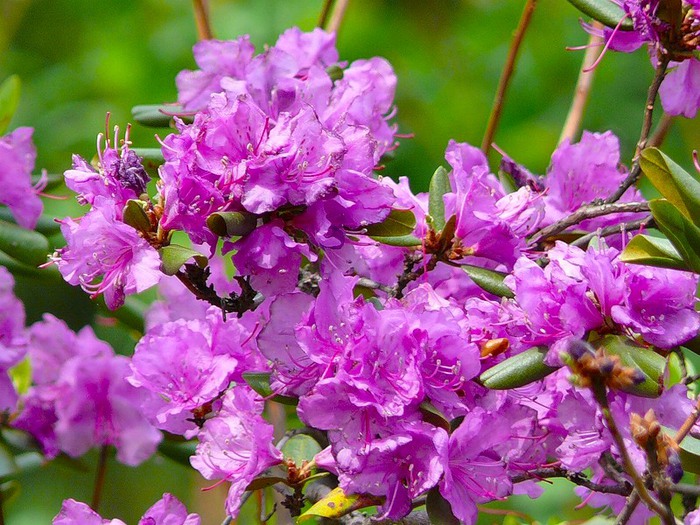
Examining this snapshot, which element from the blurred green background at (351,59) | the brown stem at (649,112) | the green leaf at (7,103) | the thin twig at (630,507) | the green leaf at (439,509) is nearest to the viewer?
the thin twig at (630,507)

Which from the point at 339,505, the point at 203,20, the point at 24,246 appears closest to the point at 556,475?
the point at 339,505

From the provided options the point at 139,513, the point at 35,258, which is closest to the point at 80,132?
the point at 139,513

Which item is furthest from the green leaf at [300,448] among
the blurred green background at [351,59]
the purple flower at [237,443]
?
the blurred green background at [351,59]

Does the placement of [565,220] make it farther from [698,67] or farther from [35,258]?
[35,258]

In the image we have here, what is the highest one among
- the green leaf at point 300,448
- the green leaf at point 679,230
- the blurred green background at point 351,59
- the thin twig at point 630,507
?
the green leaf at point 679,230

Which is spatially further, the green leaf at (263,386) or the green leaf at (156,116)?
the green leaf at (156,116)

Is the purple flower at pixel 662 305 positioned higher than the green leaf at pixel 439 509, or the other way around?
the purple flower at pixel 662 305

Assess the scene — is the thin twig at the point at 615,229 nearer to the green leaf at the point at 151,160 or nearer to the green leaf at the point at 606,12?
the green leaf at the point at 606,12

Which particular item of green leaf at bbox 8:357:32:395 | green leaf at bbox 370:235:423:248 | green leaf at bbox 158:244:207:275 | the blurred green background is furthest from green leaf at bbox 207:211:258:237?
the blurred green background
